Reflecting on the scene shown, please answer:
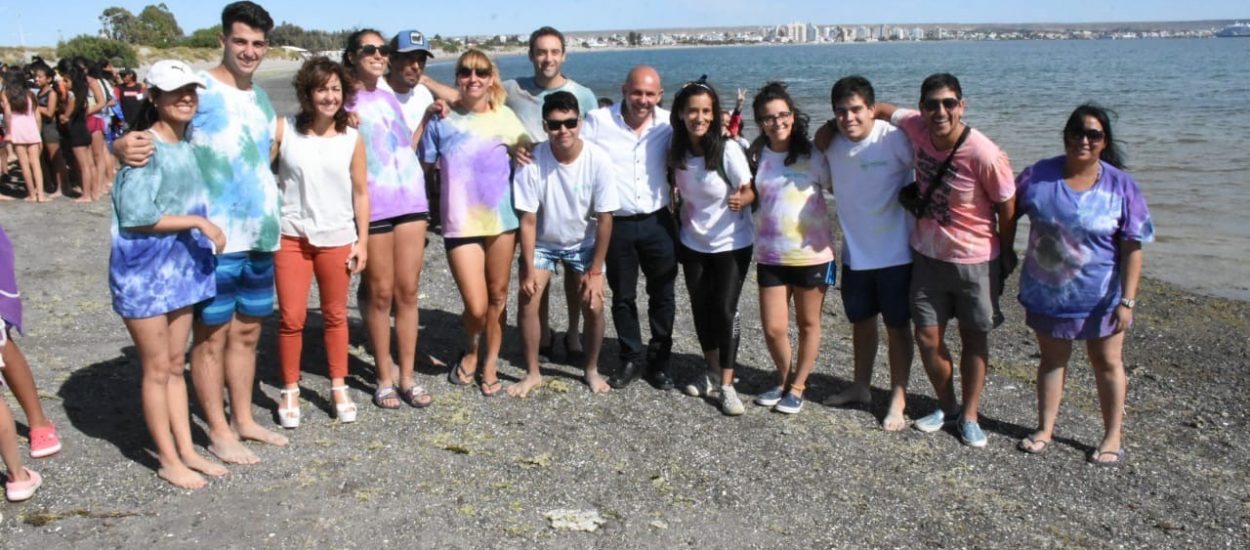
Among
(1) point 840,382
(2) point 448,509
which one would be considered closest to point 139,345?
(2) point 448,509

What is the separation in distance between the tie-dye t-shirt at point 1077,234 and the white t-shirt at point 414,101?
3339mm

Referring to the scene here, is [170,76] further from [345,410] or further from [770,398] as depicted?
[770,398]

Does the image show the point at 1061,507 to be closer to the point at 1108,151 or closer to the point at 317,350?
the point at 1108,151

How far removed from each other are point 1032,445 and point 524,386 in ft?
9.77

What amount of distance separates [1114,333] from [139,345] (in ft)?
15.6

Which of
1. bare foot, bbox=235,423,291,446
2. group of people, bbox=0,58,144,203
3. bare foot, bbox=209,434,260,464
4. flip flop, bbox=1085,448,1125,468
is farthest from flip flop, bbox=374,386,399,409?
group of people, bbox=0,58,144,203

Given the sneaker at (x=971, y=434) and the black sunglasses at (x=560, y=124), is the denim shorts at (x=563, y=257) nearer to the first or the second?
the black sunglasses at (x=560, y=124)

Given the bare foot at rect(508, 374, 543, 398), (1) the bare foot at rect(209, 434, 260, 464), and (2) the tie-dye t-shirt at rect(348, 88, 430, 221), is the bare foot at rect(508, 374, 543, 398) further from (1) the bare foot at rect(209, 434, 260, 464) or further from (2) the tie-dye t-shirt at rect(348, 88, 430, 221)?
(1) the bare foot at rect(209, 434, 260, 464)

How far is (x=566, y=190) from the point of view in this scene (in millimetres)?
5477

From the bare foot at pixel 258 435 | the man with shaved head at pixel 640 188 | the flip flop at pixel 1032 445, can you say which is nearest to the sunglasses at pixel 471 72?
the man with shaved head at pixel 640 188

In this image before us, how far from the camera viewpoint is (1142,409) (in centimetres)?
598

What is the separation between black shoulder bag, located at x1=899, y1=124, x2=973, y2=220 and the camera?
190 inches

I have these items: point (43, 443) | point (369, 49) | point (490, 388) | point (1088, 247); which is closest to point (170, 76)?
point (369, 49)

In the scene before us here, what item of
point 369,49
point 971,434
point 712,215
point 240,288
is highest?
point 369,49
